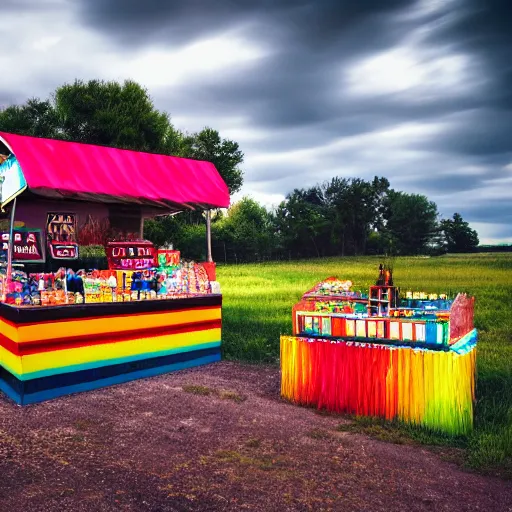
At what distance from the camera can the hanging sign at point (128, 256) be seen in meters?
7.86

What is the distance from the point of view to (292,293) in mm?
18156

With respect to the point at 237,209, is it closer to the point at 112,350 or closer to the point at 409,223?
the point at 409,223

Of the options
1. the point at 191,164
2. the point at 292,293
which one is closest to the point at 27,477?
the point at 191,164

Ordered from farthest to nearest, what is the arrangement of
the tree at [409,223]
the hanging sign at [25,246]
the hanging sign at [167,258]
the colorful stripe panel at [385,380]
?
the tree at [409,223] → the hanging sign at [167,258] → the hanging sign at [25,246] → the colorful stripe panel at [385,380]

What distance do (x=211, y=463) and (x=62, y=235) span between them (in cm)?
585

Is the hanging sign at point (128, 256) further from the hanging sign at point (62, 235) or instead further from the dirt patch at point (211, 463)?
the dirt patch at point (211, 463)

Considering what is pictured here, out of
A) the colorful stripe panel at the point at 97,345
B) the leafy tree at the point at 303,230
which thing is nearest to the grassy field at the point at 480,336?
the colorful stripe panel at the point at 97,345

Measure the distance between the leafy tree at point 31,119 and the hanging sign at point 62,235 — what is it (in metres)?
23.7

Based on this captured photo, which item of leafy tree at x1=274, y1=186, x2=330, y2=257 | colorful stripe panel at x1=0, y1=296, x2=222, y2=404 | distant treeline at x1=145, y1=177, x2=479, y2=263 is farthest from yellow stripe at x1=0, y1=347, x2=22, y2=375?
leafy tree at x1=274, y1=186, x2=330, y2=257

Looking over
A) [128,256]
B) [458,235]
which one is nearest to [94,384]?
[128,256]

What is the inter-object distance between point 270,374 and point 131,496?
387 cm

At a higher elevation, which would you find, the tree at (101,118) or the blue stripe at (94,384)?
the tree at (101,118)

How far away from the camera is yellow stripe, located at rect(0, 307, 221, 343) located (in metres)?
6.29

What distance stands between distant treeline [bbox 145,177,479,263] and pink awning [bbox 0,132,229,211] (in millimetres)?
19492
